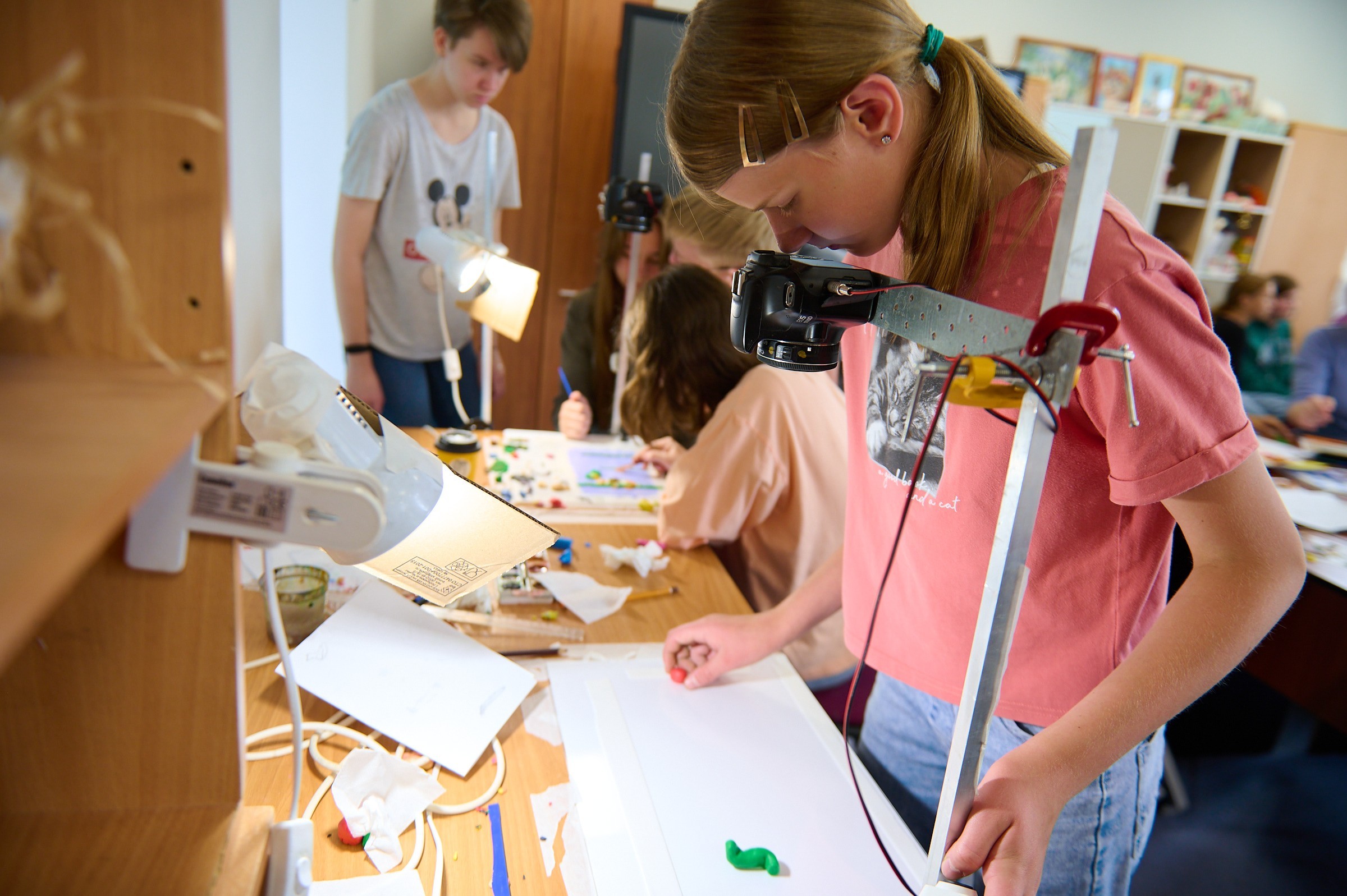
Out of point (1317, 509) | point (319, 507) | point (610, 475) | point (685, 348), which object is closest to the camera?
point (319, 507)

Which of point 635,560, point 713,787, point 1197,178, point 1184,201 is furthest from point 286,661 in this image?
point 1197,178

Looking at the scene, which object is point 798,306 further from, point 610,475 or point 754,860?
point 610,475

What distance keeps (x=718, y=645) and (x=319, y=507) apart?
2.30 feet

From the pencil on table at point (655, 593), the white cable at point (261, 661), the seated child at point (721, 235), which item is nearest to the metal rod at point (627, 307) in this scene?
the seated child at point (721, 235)

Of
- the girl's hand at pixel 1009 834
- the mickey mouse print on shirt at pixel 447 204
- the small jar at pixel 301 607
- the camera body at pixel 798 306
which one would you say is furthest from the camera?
the mickey mouse print on shirt at pixel 447 204

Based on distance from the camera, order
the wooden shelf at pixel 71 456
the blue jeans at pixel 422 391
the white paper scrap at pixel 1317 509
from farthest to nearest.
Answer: the blue jeans at pixel 422 391 → the white paper scrap at pixel 1317 509 → the wooden shelf at pixel 71 456

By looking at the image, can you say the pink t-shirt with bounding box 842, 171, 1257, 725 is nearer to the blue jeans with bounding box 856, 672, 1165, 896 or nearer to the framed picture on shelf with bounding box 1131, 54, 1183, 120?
the blue jeans with bounding box 856, 672, 1165, 896

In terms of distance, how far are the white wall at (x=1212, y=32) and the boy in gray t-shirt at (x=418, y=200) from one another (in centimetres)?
252

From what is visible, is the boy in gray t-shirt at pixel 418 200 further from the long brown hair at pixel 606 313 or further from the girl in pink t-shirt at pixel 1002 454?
the girl in pink t-shirt at pixel 1002 454

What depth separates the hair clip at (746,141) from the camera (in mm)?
708

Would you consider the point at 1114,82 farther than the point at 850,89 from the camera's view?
Yes

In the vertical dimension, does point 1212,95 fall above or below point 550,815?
above

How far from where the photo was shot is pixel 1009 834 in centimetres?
58

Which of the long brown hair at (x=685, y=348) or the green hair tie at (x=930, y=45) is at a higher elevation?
the green hair tie at (x=930, y=45)
